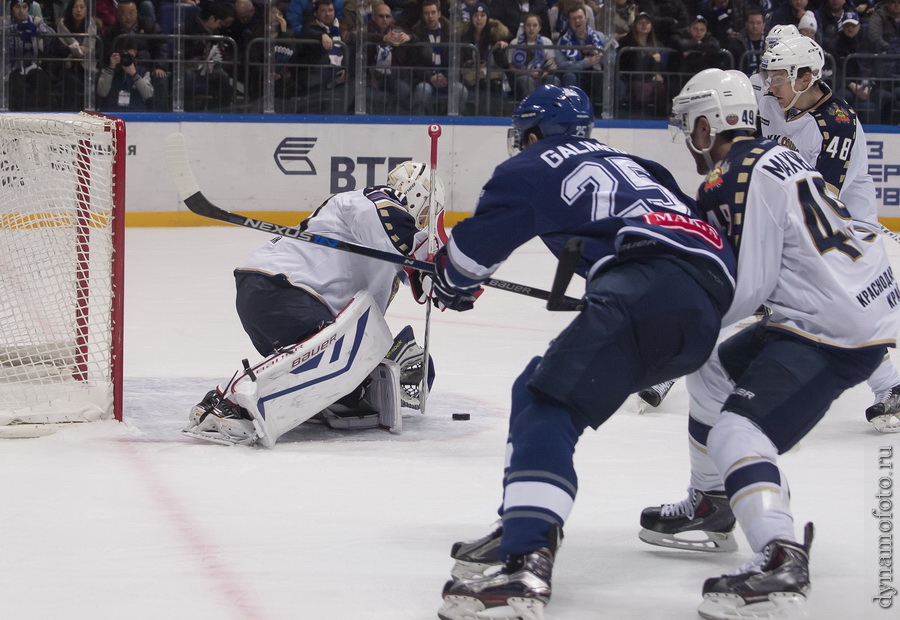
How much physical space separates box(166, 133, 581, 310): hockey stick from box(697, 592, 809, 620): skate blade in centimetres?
84

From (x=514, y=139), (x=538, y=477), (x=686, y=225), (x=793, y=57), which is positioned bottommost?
(x=538, y=477)

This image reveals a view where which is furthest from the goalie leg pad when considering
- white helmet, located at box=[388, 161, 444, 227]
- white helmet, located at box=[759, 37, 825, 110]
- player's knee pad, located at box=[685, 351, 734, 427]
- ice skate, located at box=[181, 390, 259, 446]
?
white helmet, located at box=[759, 37, 825, 110]

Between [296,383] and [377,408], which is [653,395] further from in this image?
[296,383]

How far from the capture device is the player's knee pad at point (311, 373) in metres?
3.44

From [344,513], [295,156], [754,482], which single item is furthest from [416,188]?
[295,156]

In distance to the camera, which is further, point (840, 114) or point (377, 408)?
point (840, 114)

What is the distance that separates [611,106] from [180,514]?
7.05 meters

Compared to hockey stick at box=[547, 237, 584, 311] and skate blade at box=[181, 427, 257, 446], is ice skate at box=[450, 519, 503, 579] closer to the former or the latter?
hockey stick at box=[547, 237, 584, 311]

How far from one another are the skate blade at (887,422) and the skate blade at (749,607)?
174 cm

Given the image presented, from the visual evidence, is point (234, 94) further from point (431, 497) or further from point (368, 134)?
point (431, 497)

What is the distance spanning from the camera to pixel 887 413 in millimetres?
3826

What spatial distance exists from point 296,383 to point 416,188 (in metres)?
0.73

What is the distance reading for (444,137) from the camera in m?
9.17

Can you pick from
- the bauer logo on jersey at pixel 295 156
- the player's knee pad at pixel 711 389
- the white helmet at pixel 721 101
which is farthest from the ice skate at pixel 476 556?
the bauer logo on jersey at pixel 295 156
